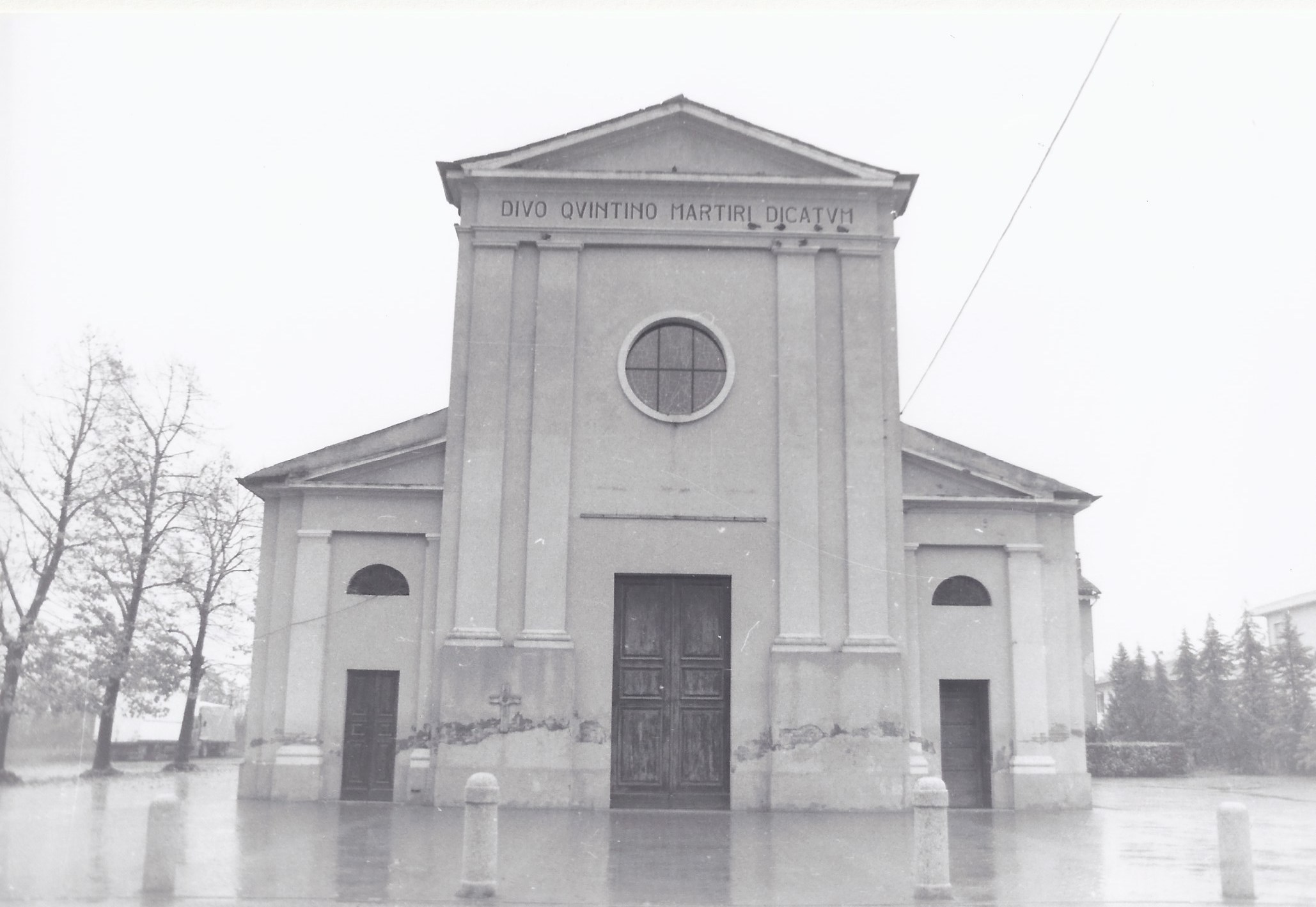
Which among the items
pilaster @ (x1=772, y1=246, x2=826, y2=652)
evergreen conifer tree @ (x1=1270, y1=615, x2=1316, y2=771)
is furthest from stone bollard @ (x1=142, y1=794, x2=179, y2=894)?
evergreen conifer tree @ (x1=1270, y1=615, x2=1316, y2=771)

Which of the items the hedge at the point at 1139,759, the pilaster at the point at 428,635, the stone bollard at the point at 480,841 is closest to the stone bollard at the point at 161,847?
the stone bollard at the point at 480,841

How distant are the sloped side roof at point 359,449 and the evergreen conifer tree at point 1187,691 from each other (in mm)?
24033

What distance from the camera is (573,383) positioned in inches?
720

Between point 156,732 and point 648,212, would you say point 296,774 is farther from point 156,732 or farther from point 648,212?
point 156,732

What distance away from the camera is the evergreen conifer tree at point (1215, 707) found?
31250 mm

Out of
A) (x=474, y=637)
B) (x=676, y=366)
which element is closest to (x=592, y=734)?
(x=474, y=637)

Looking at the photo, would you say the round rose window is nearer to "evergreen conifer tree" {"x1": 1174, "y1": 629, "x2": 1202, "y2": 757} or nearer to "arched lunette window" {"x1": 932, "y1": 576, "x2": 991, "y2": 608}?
"arched lunette window" {"x1": 932, "y1": 576, "x2": 991, "y2": 608}

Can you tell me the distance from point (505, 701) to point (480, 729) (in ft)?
1.78

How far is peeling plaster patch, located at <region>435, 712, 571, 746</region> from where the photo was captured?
16.9 meters

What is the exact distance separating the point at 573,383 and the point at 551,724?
210 inches

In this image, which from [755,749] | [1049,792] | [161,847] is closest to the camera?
[161,847]

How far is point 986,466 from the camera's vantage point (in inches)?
746

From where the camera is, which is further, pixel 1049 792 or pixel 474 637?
pixel 1049 792

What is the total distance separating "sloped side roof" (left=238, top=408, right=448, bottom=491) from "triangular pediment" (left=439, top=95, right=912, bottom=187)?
427 centimetres
